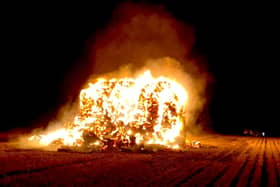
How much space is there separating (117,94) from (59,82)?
85.0 ft

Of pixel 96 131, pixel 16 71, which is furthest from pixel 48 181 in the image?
pixel 16 71

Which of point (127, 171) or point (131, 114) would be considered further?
point (131, 114)

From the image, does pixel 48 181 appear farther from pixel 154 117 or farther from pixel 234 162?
pixel 154 117

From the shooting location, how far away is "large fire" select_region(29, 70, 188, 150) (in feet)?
82.7

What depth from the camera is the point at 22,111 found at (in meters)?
48.1

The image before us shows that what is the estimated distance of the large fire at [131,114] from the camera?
25.2m

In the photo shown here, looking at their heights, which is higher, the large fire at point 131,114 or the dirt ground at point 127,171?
the large fire at point 131,114

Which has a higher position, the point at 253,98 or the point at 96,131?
the point at 253,98

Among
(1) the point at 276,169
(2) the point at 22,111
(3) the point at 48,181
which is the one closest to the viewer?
(3) the point at 48,181

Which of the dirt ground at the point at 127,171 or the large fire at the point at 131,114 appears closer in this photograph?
the dirt ground at the point at 127,171

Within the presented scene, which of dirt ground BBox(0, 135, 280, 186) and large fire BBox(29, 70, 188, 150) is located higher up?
large fire BBox(29, 70, 188, 150)

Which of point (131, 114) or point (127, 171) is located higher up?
point (131, 114)

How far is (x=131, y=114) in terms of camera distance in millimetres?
26125

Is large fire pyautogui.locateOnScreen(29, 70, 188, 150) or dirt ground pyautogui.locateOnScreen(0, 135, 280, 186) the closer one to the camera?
dirt ground pyautogui.locateOnScreen(0, 135, 280, 186)
